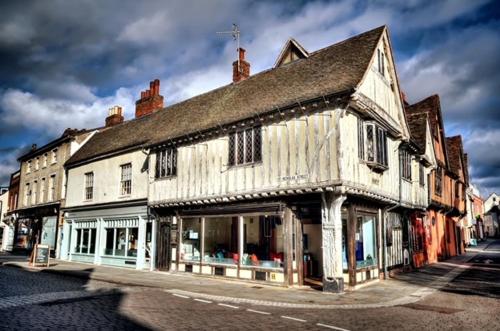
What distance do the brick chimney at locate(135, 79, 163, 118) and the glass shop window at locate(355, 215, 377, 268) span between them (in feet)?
55.4

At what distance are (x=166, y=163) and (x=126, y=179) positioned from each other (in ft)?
13.9

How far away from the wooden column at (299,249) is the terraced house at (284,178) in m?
0.04

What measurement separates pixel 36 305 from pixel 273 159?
8.33 meters

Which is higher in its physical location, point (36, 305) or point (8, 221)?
point (8, 221)

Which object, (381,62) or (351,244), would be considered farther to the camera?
(381,62)

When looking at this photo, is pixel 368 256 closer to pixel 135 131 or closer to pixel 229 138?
pixel 229 138

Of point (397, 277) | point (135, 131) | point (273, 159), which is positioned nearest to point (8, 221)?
point (135, 131)

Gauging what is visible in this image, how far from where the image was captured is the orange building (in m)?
22.4

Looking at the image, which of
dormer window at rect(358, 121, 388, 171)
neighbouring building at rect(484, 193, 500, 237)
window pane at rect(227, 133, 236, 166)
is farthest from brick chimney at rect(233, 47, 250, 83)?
neighbouring building at rect(484, 193, 500, 237)

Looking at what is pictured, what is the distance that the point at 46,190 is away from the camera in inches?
1156

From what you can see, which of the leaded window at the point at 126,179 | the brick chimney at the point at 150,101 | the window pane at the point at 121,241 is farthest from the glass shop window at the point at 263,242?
the brick chimney at the point at 150,101

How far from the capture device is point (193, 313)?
8883 mm

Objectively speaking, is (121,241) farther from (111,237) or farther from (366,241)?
(366,241)

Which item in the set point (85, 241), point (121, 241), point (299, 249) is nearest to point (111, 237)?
point (121, 241)
